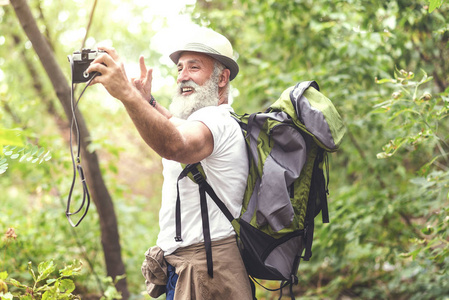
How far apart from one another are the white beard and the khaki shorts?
74cm

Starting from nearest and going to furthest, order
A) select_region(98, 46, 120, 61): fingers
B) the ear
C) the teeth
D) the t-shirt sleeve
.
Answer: select_region(98, 46, 120, 61): fingers < the t-shirt sleeve < the teeth < the ear

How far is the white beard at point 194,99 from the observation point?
229cm

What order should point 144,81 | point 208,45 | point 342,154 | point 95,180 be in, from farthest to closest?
point 342,154 → point 95,180 → point 208,45 → point 144,81

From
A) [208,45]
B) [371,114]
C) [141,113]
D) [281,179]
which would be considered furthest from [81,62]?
[371,114]

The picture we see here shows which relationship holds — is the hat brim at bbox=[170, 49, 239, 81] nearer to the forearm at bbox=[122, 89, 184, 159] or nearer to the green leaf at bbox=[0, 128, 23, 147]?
the forearm at bbox=[122, 89, 184, 159]

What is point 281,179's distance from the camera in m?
2.01

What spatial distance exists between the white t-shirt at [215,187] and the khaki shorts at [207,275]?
0.05 meters

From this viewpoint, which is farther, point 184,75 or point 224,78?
point 224,78

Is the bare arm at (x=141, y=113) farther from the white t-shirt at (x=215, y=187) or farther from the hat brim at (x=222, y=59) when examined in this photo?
the hat brim at (x=222, y=59)

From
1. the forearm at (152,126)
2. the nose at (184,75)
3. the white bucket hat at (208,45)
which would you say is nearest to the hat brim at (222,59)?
the white bucket hat at (208,45)

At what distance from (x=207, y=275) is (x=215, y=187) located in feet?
1.46

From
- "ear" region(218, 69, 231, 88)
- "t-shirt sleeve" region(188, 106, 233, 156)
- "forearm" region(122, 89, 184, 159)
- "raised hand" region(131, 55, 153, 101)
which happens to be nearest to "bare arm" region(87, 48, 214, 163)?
"forearm" region(122, 89, 184, 159)

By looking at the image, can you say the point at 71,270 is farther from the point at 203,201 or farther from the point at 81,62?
the point at 81,62

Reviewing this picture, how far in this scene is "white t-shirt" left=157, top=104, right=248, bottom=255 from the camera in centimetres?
207
